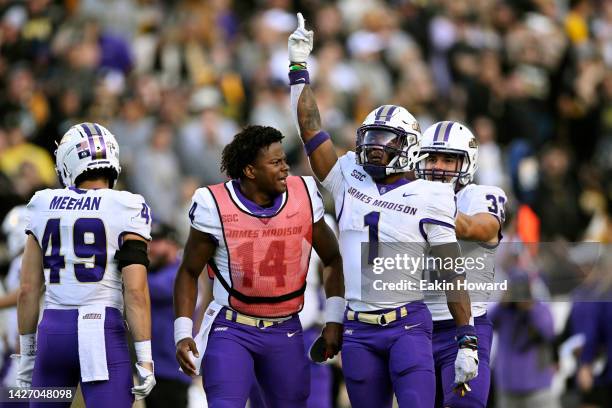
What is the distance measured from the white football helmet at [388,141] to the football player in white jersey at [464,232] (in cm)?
35

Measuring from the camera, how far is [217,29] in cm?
1809

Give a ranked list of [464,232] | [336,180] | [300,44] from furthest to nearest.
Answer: [300,44], [464,232], [336,180]

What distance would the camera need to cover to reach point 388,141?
841cm

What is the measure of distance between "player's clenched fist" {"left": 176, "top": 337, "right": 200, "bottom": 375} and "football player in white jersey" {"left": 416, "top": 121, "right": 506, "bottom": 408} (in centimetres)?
151

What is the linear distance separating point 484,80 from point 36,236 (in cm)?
1120

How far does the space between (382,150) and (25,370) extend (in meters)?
2.45

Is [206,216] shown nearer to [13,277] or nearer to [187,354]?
[187,354]

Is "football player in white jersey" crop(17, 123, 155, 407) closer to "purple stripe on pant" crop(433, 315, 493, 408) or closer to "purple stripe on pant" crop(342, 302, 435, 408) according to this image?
"purple stripe on pant" crop(342, 302, 435, 408)

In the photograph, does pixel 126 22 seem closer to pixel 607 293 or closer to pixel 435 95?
pixel 435 95

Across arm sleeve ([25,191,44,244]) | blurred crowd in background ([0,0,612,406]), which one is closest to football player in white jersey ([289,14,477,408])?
arm sleeve ([25,191,44,244])

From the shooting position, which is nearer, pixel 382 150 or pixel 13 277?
pixel 382 150

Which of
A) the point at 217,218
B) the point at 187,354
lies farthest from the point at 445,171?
the point at 187,354

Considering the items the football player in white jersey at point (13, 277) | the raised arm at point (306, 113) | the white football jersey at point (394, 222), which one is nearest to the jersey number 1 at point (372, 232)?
the white football jersey at point (394, 222)

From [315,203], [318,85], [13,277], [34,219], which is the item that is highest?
[318,85]
